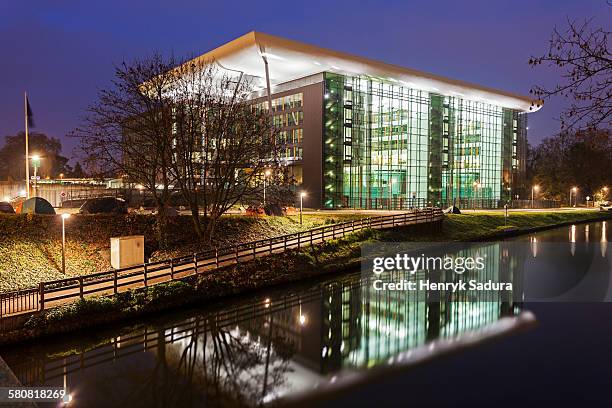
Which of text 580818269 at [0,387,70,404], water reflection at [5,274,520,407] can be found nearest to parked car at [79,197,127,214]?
water reflection at [5,274,520,407]

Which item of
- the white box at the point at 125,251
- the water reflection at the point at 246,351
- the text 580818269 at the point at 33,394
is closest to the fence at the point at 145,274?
the white box at the point at 125,251

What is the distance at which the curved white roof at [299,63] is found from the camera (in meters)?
39.3

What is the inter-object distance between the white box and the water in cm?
538

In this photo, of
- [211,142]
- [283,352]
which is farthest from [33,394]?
[211,142]

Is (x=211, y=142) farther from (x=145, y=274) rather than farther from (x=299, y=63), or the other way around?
(x=299, y=63)

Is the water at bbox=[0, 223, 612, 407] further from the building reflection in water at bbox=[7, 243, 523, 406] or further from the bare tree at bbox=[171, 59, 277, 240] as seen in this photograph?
the bare tree at bbox=[171, 59, 277, 240]

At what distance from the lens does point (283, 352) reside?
1244 cm

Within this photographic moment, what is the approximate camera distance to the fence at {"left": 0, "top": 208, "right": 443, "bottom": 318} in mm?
13398

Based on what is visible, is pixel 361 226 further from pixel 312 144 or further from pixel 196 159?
pixel 312 144

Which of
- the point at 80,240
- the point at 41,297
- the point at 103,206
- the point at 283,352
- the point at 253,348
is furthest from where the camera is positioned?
the point at 103,206

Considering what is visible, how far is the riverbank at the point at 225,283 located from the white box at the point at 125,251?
428 cm

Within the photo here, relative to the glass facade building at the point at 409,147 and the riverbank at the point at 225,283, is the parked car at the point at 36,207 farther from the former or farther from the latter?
the glass facade building at the point at 409,147

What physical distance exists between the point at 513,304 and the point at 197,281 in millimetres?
11987

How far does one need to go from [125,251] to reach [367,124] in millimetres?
36203
